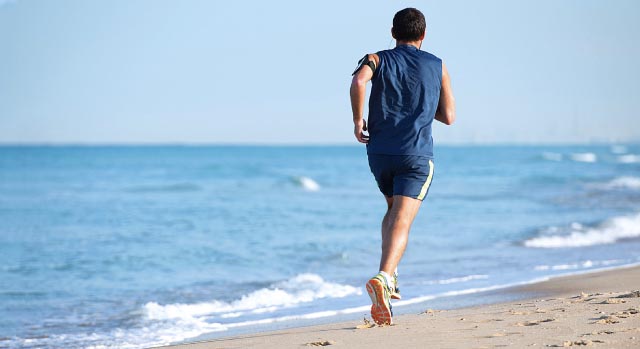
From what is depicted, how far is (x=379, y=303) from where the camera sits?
15.9 ft

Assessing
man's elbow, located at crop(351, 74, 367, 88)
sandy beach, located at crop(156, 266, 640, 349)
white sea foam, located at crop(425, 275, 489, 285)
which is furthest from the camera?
white sea foam, located at crop(425, 275, 489, 285)

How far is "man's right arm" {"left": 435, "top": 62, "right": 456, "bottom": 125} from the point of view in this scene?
496 cm

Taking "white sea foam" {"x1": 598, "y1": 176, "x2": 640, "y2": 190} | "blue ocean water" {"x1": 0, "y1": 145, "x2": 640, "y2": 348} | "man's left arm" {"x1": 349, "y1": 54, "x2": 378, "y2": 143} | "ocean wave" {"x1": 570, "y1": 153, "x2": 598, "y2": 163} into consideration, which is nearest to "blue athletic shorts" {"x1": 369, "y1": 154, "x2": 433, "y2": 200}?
"man's left arm" {"x1": 349, "y1": 54, "x2": 378, "y2": 143}

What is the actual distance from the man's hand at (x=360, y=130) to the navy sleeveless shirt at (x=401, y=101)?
0.06 metres

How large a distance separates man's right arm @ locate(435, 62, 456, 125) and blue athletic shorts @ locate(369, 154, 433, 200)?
0.28 m

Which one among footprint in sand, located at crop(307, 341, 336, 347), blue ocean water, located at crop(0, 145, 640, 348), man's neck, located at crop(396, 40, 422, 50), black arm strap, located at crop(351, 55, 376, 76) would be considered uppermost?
man's neck, located at crop(396, 40, 422, 50)

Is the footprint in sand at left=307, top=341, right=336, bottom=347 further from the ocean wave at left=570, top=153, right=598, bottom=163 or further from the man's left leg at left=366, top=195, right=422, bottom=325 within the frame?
the ocean wave at left=570, top=153, right=598, bottom=163

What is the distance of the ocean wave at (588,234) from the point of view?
13.3 meters

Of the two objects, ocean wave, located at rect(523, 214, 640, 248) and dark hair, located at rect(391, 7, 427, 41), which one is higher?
dark hair, located at rect(391, 7, 427, 41)

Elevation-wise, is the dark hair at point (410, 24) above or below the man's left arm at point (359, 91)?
above

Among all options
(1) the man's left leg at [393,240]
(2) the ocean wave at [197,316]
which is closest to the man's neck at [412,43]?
(1) the man's left leg at [393,240]

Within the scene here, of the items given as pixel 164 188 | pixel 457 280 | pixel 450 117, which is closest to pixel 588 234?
pixel 457 280

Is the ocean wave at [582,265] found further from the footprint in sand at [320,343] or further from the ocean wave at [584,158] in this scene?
the ocean wave at [584,158]

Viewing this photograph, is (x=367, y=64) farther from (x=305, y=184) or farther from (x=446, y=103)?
(x=305, y=184)
